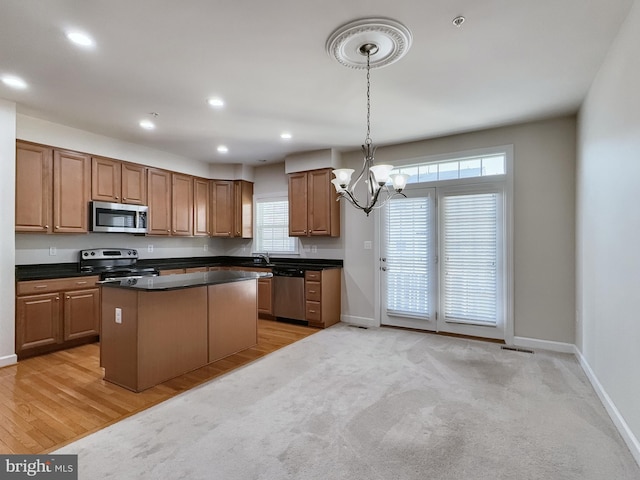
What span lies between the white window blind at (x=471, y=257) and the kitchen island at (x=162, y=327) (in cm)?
279

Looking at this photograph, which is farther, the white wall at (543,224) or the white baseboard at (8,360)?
the white wall at (543,224)

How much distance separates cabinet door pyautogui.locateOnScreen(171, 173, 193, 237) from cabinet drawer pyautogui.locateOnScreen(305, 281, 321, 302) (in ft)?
7.84

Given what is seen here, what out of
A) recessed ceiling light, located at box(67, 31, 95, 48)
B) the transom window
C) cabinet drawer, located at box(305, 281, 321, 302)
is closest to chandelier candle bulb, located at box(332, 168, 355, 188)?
the transom window

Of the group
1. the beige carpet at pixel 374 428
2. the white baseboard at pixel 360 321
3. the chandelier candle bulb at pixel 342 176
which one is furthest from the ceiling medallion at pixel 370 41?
the white baseboard at pixel 360 321

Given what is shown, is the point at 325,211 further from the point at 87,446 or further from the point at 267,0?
the point at 87,446

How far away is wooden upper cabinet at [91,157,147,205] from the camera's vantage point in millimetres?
4551

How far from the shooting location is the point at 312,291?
16.8ft

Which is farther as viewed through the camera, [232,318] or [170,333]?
[232,318]

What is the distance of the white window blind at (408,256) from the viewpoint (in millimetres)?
4750

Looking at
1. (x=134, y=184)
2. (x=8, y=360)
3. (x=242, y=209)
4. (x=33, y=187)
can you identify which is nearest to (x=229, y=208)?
(x=242, y=209)

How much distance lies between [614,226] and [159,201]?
565 cm

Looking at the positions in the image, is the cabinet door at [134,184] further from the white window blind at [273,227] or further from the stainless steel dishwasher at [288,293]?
the stainless steel dishwasher at [288,293]

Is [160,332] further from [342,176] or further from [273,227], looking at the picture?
[273,227]

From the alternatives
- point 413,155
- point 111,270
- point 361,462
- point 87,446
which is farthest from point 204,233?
point 361,462
